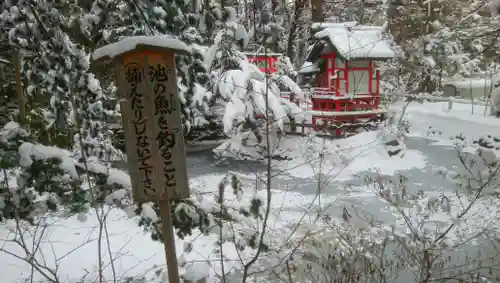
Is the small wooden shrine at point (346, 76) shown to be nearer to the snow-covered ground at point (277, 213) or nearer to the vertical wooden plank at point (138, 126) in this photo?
the snow-covered ground at point (277, 213)

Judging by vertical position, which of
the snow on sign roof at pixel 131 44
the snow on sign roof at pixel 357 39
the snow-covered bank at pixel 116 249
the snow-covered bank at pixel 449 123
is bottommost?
the snow-covered bank at pixel 116 249

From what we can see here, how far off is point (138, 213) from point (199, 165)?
790cm

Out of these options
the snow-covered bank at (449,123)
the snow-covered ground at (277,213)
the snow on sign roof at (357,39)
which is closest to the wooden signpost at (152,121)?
the snow-covered ground at (277,213)

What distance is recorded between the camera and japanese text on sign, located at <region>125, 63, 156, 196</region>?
2.46 meters

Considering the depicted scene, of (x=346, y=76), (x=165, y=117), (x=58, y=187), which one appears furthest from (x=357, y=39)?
(x=58, y=187)

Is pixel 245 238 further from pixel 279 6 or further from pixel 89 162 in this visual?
pixel 279 6

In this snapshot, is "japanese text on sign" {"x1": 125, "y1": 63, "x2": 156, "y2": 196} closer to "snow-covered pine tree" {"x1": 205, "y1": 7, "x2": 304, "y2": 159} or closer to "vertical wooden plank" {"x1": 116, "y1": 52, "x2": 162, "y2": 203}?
"vertical wooden plank" {"x1": 116, "y1": 52, "x2": 162, "y2": 203}

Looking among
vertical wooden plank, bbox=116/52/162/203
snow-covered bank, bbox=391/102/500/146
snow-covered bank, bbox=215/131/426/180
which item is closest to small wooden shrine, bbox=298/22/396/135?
snow-covered bank, bbox=215/131/426/180

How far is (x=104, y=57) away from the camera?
2.40m

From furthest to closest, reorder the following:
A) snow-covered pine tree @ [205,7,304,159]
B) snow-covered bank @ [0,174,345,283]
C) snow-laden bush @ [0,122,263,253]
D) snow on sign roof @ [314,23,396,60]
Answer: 1. snow on sign roof @ [314,23,396,60]
2. snow-covered pine tree @ [205,7,304,159]
3. snow-covered bank @ [0,174,345,283]
4. snow-laden bush @ [0,122,263,253]

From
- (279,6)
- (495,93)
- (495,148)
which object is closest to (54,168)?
(279,6)

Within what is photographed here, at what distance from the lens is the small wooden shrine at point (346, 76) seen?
11656mm

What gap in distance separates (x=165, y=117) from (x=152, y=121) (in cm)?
9

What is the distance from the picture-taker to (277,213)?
6.48 m
